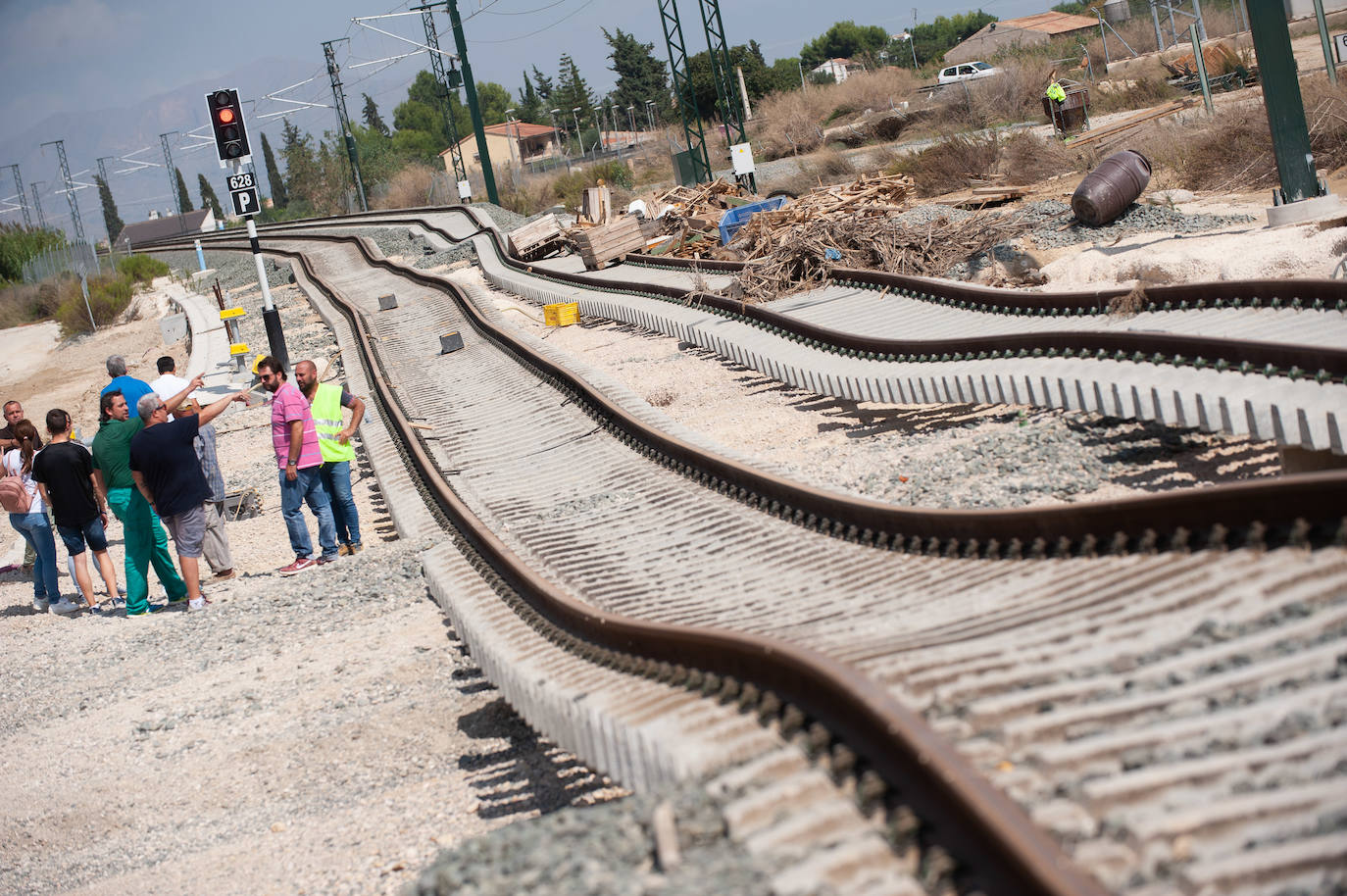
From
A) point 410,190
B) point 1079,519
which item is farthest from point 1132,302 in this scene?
point 410,190

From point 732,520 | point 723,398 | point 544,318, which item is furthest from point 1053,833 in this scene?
point 544,318

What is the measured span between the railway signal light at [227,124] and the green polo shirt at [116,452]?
926 cm

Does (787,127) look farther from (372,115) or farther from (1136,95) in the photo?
(372,115)

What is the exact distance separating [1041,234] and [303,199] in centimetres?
8436

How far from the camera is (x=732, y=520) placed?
8.11 m

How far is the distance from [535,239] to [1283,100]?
54.0 ft

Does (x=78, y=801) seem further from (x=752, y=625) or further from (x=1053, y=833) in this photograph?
(x=1053, y=833)

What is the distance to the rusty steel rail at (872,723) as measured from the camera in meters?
2.95

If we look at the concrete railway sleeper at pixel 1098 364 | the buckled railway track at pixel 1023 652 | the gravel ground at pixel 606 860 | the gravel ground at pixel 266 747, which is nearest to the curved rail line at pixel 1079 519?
the buckled railway track at pixel 1023 652

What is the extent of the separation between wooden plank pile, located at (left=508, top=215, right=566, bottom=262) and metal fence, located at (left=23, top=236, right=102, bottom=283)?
90.8 ft

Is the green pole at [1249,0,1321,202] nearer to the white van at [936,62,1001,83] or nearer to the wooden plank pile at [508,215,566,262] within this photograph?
the wooden plank pile at [508,215,566,262]

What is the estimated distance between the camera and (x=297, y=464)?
10.4m

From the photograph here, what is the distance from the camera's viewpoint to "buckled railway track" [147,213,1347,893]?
10.2ft

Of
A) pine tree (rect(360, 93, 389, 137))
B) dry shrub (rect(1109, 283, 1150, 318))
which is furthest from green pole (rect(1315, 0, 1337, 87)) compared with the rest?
pine tree (rect(360, 93, 389, 137))
